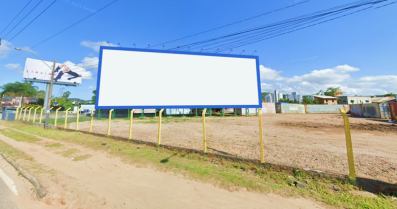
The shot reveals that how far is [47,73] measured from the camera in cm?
3566

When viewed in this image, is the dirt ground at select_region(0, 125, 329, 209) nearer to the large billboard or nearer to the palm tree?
the large billboard

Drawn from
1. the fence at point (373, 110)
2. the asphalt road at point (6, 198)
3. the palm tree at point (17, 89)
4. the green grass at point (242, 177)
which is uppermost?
the palm tree at point (17, 89)

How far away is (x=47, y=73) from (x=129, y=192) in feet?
162

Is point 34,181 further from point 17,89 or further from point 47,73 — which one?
point 17,89

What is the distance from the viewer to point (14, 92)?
52.9m

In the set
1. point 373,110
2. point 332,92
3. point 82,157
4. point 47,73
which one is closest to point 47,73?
point 47,73

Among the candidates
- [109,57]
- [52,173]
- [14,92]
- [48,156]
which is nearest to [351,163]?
[109,57]

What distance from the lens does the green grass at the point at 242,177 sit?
241 cm

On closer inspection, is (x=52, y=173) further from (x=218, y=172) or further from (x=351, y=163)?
(x=351, y=163)

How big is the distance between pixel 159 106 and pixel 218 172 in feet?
7.08

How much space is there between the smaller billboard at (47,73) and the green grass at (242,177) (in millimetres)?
45675

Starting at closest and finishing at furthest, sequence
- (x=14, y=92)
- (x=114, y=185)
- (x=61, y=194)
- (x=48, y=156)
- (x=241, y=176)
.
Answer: (x=61, y=194) < (x=114, y=185) < (x=241, y=176) < (x=48, y=156) < (x=14, y=92)

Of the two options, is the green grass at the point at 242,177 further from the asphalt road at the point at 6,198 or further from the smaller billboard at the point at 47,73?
the smaller billboard at the point at 47,73

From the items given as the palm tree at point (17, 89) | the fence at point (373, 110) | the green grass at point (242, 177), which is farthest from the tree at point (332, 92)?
the palm tree at point (17, 89)
